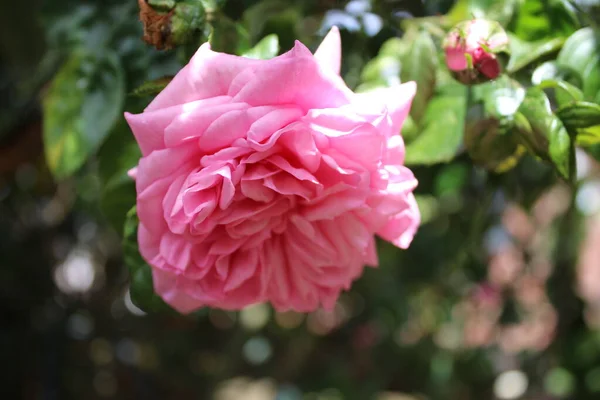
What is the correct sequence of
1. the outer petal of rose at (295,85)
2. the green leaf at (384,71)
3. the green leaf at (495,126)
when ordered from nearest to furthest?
the outer petal of rose at (295,85), the green leaf at (495,126), the green leaf at (384,71)

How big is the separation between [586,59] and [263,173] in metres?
0.29

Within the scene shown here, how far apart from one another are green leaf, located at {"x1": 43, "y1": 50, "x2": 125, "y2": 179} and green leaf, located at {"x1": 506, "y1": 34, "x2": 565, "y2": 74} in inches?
14.0

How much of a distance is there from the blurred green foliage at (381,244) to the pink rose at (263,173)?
0.06m

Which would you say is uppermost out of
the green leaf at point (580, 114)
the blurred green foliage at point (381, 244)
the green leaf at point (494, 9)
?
the green leaf at point (494, 9)

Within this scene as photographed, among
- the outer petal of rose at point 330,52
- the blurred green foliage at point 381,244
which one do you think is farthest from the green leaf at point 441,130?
the outer petal of rose at point 330,52

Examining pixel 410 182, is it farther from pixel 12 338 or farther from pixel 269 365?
pixel 12 338

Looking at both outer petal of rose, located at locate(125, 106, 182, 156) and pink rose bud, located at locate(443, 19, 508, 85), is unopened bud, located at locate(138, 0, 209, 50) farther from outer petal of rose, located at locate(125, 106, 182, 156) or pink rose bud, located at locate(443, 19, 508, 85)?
pink rose bud, located at locate(443, 19, 508, 85)

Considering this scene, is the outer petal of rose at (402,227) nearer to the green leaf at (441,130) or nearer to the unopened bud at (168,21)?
the green leaf at (441,130)

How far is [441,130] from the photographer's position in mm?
554

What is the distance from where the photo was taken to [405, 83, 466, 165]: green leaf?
0.54 m

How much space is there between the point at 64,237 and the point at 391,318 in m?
0.89

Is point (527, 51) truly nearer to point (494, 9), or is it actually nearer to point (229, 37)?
point (494, 9)

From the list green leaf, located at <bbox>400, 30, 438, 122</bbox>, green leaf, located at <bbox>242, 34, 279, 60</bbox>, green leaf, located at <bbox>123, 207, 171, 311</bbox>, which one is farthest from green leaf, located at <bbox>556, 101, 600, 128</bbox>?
green leaf, located at <bbox>123, 207, 171, 311</bbox>

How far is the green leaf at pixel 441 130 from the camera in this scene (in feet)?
1.76
